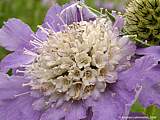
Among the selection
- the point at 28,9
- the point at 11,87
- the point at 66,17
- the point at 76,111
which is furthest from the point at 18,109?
the point at 28,9

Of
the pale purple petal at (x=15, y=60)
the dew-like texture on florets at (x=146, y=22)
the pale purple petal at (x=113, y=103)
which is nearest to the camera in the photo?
the pale purple petal at (x=113, y=103)

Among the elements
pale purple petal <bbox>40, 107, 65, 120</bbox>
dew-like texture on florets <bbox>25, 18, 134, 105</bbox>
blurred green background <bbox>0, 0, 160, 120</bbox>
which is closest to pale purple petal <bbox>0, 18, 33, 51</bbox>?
dew-like texture on florets <bbox>25, 18, 134, 105</bbox>

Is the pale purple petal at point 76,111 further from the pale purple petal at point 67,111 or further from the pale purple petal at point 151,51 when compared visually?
the pale purple petal at point 151,51

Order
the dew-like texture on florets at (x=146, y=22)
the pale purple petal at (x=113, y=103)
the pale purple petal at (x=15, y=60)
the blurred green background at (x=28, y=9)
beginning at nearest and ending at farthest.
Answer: the pale purple petal at (x=113, y=103)
the dew-like texture on florets at (x=146, y=22)
the pale purple petal at (x=15, y=60)
the blurred green background at (x=28, y=9)

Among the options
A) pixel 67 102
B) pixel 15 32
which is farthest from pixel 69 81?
pixel 15 32

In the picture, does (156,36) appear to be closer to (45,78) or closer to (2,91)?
(45,78)

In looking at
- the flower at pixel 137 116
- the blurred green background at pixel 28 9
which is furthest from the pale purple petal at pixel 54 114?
the blurred green background at pixel 28 9

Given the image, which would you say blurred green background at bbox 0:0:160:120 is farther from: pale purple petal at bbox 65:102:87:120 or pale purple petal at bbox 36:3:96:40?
pale purple petal at bbox 65:102:87:120
